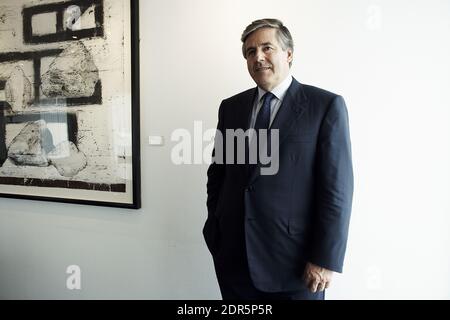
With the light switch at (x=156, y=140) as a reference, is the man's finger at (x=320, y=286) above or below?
below

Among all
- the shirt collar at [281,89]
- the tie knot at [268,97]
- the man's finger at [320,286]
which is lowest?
the man's finger at [320,286]

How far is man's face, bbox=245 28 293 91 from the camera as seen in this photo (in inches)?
42.6

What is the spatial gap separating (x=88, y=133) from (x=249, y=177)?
45.6 inches

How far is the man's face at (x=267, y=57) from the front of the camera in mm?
1081

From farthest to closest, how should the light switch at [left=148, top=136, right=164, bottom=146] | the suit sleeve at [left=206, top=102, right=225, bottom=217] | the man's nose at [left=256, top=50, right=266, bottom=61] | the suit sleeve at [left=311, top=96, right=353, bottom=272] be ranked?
the light switch at [left=148, top=136, right=164, bottom=146], the suit sleeve at [left=206, top=102, right=225, bottom=217], the man's nose at [left=256, top=50, right=266, bottom=61], the suit sleeve at [left=311, top=96, right=353, bottom=272]

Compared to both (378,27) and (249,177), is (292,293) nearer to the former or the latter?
(249,177)

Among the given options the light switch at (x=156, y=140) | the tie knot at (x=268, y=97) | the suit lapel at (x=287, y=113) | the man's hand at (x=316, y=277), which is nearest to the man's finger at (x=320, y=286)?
the man's hand at (x=316, y=277)

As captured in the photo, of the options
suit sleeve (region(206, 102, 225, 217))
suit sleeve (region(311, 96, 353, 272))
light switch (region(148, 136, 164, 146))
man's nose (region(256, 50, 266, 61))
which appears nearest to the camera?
suit sleeve (region(311, 96, 353, 272))

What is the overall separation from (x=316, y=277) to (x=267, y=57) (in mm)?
807

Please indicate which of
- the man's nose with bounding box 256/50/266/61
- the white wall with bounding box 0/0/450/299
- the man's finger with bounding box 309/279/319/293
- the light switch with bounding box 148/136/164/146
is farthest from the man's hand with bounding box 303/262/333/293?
the light switch with bounding box 148/136/164/146

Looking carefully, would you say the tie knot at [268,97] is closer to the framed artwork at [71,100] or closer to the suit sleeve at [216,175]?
the suit sleeve at [216,175]

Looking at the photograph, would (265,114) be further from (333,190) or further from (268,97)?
(333,190)

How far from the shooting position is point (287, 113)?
1.06 meters

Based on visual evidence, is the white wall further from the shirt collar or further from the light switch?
the shirt collar
